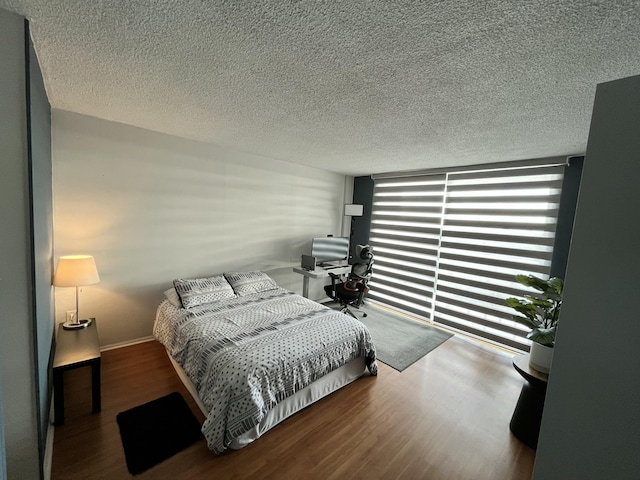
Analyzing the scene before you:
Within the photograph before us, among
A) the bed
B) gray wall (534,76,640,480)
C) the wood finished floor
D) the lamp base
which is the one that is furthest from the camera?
the lamp base

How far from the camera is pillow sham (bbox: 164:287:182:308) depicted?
2.77m

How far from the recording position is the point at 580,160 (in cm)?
282

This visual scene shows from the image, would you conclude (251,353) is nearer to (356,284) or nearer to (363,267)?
(356,284)

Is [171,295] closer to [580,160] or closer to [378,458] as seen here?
[378,458]

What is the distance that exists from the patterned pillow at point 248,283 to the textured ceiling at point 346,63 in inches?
73.4

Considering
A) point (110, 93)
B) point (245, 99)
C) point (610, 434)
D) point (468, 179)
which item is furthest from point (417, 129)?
point (110, 93)

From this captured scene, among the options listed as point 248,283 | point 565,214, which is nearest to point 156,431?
point 248,283

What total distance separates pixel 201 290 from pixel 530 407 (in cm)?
323

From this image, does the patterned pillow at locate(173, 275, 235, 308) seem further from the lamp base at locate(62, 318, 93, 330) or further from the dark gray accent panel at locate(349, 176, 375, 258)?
the dark gray accent panel at locate(349, 176, 375, 258)

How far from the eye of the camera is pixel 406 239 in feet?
14.5

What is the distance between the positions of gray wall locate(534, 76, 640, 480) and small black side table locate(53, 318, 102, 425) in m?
2.78

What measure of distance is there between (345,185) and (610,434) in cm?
467

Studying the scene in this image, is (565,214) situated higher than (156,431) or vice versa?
(565,214)

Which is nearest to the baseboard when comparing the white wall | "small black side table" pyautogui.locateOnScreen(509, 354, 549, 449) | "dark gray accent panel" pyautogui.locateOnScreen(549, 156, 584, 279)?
the white wall
